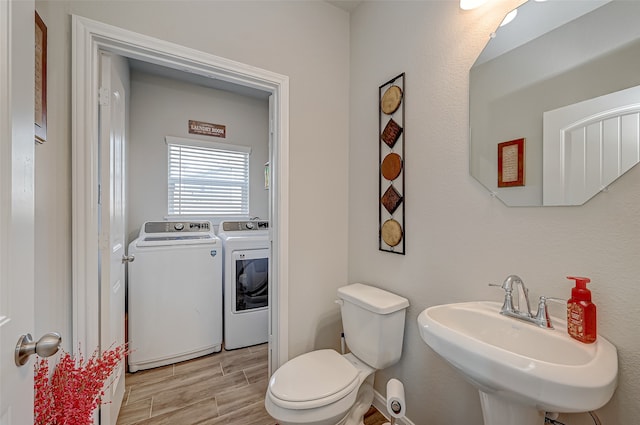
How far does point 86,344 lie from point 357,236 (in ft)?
5.07

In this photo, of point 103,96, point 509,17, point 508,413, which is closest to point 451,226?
point 508,413

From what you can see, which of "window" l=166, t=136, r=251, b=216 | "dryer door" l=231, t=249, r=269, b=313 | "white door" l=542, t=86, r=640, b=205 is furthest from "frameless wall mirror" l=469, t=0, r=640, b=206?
"window" l=166, t=136, r=251, b=216

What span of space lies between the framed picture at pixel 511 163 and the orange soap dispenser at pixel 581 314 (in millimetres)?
413

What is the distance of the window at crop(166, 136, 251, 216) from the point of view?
114 inches

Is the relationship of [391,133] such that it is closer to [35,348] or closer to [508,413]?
[508,413]

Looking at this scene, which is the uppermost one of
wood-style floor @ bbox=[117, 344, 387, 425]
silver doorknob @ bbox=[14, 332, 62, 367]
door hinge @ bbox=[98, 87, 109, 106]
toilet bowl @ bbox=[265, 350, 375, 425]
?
door hinge @ bbox=[98, 87, 109, 106]

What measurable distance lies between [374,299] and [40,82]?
5.65 ft

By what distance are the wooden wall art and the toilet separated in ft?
1.14

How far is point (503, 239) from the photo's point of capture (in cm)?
111

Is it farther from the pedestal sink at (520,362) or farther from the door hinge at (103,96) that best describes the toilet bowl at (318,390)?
the door hinge at (103,96)

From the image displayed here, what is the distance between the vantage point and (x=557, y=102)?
3.17 ft

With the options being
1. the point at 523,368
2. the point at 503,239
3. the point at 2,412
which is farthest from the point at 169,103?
the point at 523,368

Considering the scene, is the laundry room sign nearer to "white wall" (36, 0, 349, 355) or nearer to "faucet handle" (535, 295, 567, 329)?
"white wall" (36, 0, 349, 355)

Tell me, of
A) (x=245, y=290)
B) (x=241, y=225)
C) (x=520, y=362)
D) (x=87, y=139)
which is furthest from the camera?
(x=241, y=225)
